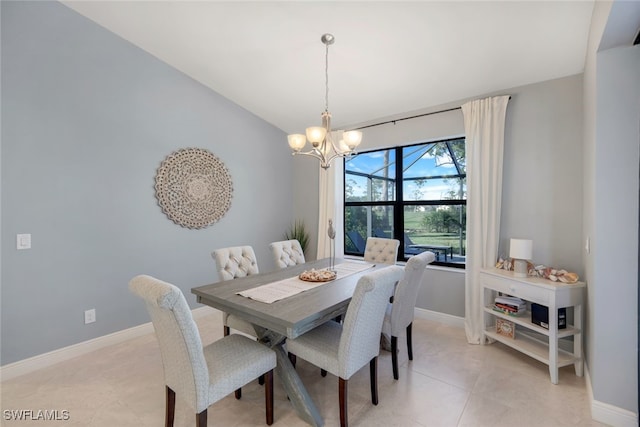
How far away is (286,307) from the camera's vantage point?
5.70 ft

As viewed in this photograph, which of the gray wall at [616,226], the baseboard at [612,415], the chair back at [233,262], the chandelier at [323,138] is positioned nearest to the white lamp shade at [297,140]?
the chandelier at [323,138]

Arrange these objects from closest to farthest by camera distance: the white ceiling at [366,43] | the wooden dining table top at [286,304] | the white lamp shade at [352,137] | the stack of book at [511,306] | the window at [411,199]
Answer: the wooden dining table top at [286,304] → the white ceiling at [366,43] → the white lamp shade at [352,137] → the stack of book at [511,306] → the window at [411,199]

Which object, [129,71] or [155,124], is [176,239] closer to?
[155,124]

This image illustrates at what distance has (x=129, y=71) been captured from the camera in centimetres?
298

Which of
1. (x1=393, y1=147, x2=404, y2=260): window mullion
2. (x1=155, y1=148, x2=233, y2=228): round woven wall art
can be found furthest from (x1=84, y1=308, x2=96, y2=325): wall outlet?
(x1=393, y1=147, x2=404, y2=260): window mullion

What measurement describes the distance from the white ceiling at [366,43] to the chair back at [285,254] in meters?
1.87

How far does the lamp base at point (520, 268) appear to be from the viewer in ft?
8.20

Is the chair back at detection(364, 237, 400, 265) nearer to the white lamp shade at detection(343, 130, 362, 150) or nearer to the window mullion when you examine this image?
the window mullion

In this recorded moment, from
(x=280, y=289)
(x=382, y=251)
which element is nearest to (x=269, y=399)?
(x=280, y=289)

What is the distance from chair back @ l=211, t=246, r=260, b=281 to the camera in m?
2.50

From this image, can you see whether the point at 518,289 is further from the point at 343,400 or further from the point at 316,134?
the point at 316,134

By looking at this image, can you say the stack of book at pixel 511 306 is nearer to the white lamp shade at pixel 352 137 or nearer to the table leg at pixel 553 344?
the table leg at pixel 553 344

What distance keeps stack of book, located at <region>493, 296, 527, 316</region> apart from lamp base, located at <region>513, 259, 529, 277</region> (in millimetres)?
283

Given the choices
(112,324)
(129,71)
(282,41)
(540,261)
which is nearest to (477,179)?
(540,261)
